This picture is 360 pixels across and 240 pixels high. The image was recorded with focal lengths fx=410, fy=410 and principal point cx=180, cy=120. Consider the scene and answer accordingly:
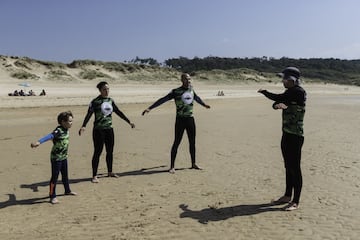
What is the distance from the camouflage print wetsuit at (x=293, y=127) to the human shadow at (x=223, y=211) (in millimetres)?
437

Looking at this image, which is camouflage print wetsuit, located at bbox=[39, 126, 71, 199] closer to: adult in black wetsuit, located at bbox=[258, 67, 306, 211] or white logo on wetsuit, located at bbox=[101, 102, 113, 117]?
white logo on wetsuit, located at bbox=[101, 102, 113, 117]

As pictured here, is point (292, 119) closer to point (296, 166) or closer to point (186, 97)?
point (296, 166)

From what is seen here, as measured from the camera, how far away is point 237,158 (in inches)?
378

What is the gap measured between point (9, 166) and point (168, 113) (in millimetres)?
12261

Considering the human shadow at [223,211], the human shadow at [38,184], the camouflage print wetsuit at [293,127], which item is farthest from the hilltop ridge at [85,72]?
the camouflage print wetsuit at [293,127]

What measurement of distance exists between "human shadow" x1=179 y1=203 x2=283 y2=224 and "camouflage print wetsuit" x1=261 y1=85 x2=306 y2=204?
44 cm

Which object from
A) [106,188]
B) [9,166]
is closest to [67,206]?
[106,188]

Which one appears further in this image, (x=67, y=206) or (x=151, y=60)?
(x=151, y=60)

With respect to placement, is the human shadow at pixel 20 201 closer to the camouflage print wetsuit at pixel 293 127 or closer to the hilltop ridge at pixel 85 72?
the camouflage print wetsuit at pixel 293 127

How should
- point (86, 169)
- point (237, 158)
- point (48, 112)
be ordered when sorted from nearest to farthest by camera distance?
point (86, 169) → point (237, 158) → point (48, 112)

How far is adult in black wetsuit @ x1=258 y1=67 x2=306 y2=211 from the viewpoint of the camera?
18.5 ft

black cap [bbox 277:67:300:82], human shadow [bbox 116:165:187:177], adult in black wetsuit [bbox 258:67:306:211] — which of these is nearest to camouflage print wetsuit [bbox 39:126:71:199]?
human shadow [bbox 116:165:187:177]

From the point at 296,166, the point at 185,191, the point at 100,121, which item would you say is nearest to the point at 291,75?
the point at 296,166

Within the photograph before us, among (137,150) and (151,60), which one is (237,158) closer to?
(137,150)
